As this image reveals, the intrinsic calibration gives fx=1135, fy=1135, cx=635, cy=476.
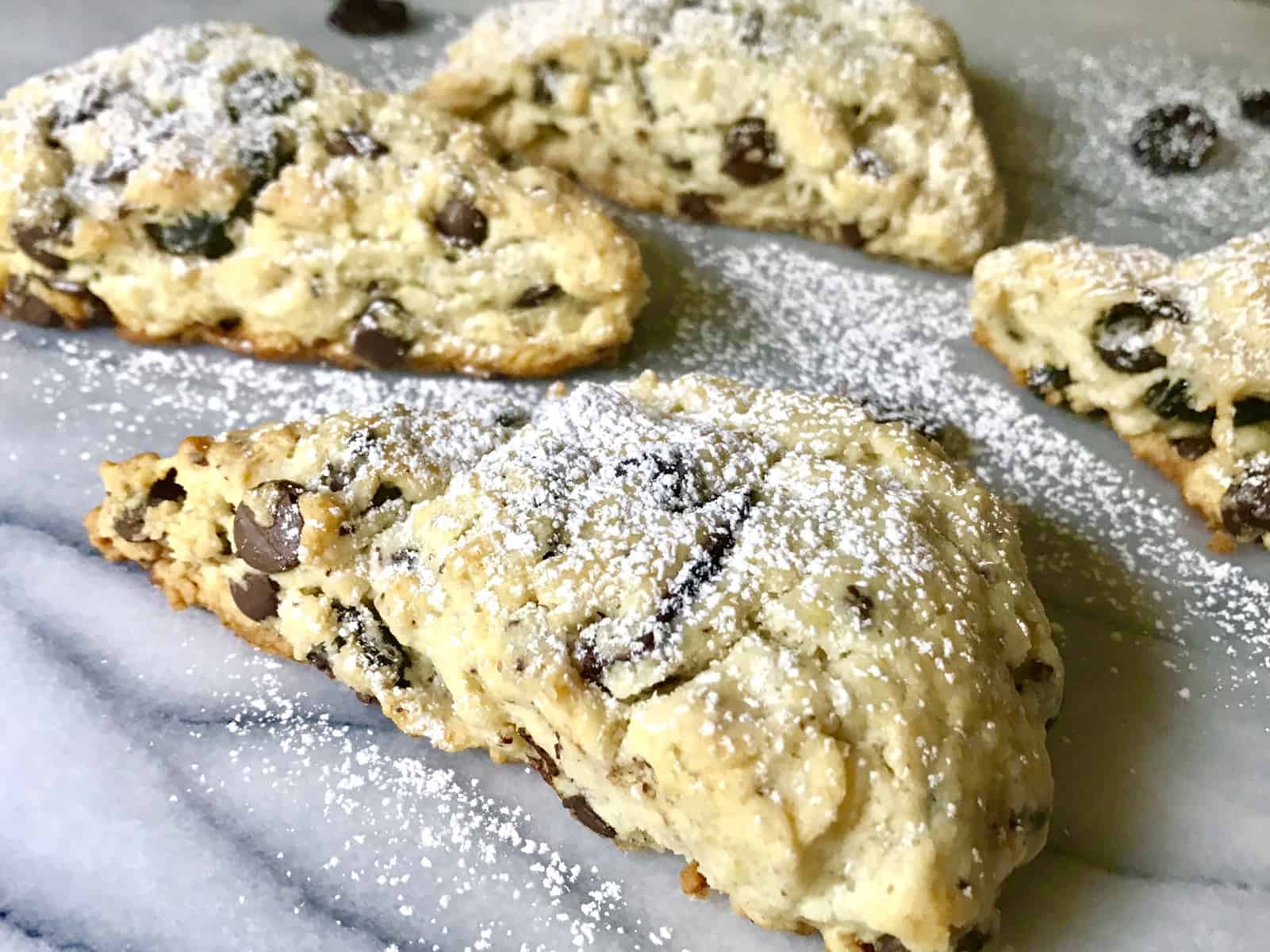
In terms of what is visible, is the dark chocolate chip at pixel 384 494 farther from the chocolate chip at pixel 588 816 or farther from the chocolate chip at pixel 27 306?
the chocolate chip at pixel 27 306

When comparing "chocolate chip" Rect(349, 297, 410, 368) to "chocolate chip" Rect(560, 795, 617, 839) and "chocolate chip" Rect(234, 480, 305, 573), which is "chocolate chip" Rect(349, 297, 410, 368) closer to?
"chocolate chip" Rect(234, 480, 305, 573)

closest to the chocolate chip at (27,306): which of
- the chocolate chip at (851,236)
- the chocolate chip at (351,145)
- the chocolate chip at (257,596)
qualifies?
the chocolate chip at (351,145)

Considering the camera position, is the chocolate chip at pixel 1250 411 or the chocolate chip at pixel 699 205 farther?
the chocolate chip at pixel 699 205

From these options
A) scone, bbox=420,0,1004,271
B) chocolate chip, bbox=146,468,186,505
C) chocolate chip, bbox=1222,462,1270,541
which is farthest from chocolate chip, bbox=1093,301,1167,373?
chocolate chip, bbox=146,468,186,505

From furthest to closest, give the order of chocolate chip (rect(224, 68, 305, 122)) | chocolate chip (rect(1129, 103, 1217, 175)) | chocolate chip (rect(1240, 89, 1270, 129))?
1. chocolate chip (rect(1240, 89, 1270, 129))
2. chocolate chip (rect(1129, 103, 1217, 175))
3. chocolate chip (rect(224, 68, 305, 122))

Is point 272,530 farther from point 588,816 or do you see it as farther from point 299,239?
point 299,239

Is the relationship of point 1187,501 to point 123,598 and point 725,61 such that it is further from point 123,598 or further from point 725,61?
point 123,598

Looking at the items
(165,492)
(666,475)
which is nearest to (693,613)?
(666,475)
